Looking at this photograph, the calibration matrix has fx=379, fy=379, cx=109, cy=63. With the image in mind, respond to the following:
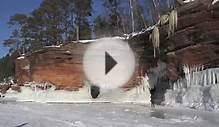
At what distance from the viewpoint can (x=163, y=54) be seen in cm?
2806

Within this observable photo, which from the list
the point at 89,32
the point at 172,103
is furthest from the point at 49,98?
the point at 89,32

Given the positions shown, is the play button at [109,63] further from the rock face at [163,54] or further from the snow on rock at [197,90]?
the snow on rock at [197,90]

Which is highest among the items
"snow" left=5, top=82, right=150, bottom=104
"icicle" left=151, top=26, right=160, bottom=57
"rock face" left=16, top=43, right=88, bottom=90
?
"icicle" left=151, top=26, right=160, bottom=57

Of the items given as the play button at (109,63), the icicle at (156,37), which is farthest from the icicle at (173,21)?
the play button at (109,63)

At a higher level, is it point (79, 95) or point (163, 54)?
point (163, 54)

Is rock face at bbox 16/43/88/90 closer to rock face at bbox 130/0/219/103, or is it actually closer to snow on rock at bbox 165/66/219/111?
rock face at bbox 130/0/219/103

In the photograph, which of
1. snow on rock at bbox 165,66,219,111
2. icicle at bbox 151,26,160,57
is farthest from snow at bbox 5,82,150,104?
snow on rock at bbox 165,66,219,111

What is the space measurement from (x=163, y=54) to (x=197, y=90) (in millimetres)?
6067

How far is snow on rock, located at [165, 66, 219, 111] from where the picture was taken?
20859mm

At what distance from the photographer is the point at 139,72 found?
33469mm

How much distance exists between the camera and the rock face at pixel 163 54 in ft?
75.3

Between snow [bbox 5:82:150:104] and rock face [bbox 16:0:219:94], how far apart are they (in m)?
0.61

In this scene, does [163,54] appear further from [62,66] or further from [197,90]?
[62,66]

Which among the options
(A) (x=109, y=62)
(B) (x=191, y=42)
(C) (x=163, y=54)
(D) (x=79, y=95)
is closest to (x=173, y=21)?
(B) (x=191, y=42)
